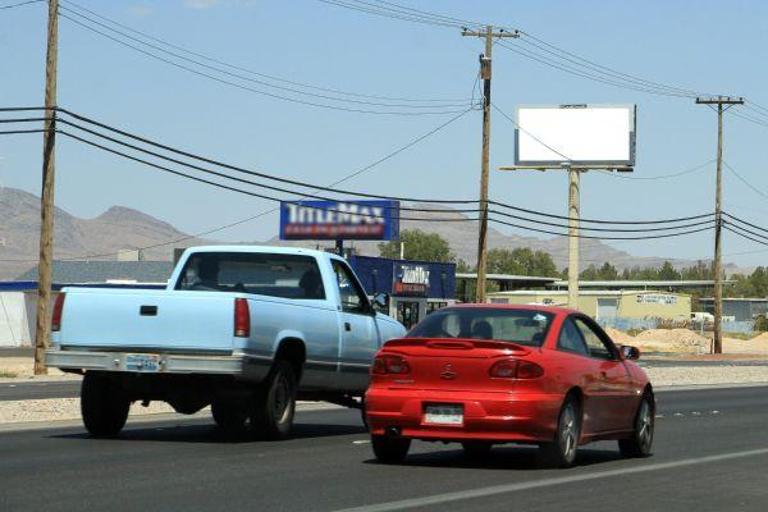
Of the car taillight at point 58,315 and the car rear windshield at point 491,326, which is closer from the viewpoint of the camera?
the car rear windshield at point 491,326

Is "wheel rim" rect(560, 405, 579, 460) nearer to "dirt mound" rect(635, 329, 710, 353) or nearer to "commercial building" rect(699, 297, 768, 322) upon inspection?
"dirt mound" rect(635, 329, 710, 353)

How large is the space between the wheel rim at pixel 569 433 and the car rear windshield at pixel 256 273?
4995 mm

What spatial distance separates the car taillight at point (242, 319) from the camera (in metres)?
17.3

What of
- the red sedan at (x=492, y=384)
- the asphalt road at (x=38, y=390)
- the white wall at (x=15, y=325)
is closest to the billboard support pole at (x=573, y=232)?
the white wall at (x=15, y=325)

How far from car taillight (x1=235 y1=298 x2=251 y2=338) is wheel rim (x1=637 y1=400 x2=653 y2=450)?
425cm

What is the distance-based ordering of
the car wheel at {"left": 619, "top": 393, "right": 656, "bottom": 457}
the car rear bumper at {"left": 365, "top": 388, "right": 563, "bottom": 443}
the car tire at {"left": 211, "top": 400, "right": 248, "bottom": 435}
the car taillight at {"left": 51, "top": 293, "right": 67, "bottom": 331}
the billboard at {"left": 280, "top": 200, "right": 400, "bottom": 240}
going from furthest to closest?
the billboard at {"left": 280, "top": 200, "right": 400, "bottom": 240}, the car tire at {"left": 211, "top": 400, "right": 248, "bottom": 435}, the car taillight at {"left": 51, "top": 293, "right": 67, "bottom": 331}, the car wheel at {"left": 619, "top": 393, "right": 656, "bottom": 457}, the car rear bumper at {"left": 365, "top": 388, "right": 563, "bottom": 443}

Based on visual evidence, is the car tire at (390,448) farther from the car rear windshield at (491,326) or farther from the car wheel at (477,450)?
the car rear windshield at (491,326)

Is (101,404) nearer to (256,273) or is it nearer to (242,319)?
(242,319)

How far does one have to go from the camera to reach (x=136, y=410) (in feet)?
80.0

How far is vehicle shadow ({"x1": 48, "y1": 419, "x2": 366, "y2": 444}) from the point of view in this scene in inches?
725

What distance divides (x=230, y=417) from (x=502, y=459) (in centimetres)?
455

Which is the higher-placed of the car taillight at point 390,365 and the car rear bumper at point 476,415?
the car taillight at point 390,365

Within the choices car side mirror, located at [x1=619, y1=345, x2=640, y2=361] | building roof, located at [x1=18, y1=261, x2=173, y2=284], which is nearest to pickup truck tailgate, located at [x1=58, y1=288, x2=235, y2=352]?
car side mirror, located at [x1=619, y1=345, x2=640, y2=361]

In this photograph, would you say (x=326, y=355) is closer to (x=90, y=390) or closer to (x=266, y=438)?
(x=266, y=438)
